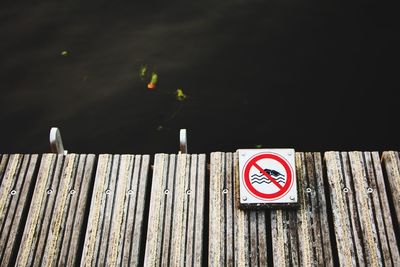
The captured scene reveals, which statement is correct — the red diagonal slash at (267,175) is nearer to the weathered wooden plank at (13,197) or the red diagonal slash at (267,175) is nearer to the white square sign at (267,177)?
the white square sign at (267,177)

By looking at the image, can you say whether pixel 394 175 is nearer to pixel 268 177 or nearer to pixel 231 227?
pixel 268 177

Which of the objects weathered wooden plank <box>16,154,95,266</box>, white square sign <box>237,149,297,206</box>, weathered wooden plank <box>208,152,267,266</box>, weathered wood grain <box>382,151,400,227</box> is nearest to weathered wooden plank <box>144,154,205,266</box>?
weathered wooden plank <box>208,152,267,266</box>

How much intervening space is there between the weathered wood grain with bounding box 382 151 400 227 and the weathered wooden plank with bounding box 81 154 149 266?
268 centimetres

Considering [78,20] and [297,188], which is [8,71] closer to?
[78,20]

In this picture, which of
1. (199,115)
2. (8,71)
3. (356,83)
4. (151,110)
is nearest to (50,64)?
(8,71)

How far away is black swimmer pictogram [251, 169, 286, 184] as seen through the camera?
4.73 m

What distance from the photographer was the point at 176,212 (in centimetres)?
481

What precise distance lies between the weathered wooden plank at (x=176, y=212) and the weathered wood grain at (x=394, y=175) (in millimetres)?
2038

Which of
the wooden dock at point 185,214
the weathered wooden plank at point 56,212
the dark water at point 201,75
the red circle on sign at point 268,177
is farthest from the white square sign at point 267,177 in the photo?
the dark water at point 201,75

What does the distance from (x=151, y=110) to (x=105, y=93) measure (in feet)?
3.11

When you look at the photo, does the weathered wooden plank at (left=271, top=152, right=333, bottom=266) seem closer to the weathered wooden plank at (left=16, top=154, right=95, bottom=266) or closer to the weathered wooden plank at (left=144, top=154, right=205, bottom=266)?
the weathered wooden plank at (left=144, top=154, right=205, bottom=266)

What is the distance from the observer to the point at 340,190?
191 inches

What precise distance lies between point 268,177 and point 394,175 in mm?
1431

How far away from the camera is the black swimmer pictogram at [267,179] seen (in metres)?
4.73
